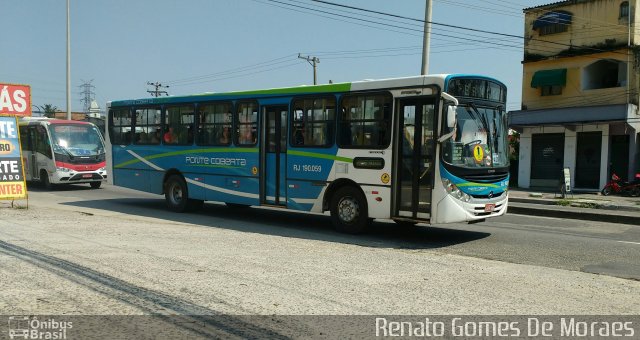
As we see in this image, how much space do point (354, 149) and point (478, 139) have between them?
2314 mm

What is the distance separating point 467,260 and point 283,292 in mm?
3460

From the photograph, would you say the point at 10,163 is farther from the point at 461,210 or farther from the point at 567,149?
the point at 567,149

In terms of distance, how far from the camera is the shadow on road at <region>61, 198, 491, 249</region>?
1016 centimetres

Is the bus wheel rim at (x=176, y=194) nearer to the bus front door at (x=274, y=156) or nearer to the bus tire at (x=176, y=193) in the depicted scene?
the bus tire at (x=176, y=193)

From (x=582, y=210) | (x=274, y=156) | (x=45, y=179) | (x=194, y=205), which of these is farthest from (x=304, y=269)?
(x=45, y=179)

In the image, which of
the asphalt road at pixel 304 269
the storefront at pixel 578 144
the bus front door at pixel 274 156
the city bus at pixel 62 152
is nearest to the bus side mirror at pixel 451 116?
the asphalt road at pixel 304 269

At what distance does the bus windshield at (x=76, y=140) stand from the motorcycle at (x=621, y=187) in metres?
21.9

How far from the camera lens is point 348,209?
1068 cm

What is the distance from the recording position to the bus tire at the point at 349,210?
1045 cm

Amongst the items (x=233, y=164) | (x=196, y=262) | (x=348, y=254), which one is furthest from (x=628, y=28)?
(x=196, y=262)

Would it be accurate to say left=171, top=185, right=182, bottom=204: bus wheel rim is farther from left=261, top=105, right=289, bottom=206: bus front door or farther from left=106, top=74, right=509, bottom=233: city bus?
left=261, top=105, right=289, bottom=206: bus front door

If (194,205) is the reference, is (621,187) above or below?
above

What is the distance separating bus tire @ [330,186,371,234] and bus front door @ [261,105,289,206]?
4.53 feet

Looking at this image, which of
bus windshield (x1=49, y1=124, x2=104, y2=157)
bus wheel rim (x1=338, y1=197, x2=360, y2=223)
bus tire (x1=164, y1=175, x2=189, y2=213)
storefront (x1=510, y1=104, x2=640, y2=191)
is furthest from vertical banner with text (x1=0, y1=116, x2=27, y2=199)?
storefront (x1=510, y1=104, x2=640, y2=191)
